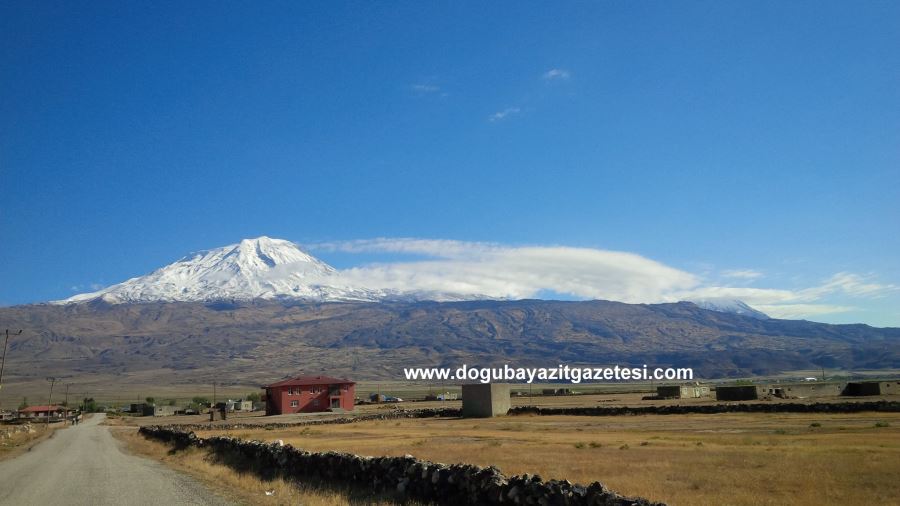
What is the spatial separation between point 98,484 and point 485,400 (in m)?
49.7

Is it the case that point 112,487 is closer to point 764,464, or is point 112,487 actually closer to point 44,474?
point 44,474

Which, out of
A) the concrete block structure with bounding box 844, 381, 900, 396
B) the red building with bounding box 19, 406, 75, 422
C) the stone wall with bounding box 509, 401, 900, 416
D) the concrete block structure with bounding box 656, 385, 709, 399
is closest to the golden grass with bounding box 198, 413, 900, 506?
the stone wall with bounding box 509, 401, 900, 416

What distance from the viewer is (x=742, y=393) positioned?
236 ft

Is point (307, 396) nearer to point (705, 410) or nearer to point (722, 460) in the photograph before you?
point (705, 410)

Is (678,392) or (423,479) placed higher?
(423,479)

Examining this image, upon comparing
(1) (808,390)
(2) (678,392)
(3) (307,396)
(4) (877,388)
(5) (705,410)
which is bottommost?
(3) (307,396)

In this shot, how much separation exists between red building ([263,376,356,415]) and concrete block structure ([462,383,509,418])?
4592cm

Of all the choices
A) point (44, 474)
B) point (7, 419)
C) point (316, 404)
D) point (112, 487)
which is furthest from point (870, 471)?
point (7, 419)

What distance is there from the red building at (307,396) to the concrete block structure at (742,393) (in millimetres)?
60265

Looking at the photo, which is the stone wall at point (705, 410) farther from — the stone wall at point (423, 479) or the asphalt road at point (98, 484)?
the stone wall at point (423, 479)

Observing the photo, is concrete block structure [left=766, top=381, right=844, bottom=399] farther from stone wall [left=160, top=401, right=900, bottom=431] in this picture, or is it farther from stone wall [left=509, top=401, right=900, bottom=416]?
stone wall [left=509, top=401, right=900, bottom=416]

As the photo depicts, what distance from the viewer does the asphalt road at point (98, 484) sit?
17719 millimetres

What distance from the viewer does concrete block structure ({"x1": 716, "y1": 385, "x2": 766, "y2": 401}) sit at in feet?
234

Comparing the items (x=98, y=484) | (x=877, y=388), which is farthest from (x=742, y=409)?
(x=98, y=484)
